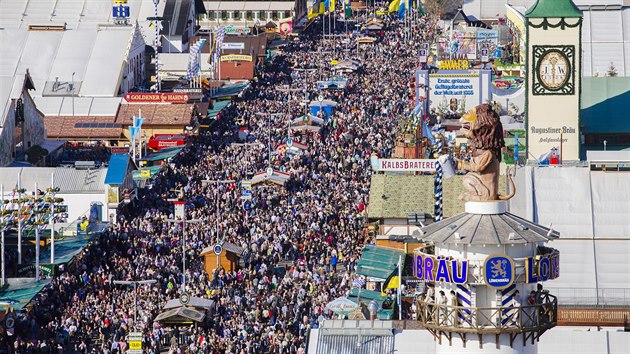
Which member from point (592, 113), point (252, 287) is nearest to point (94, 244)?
point (252, 287)

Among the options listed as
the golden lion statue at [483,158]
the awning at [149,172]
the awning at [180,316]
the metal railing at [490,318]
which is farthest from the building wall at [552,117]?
the metal railing at [490,318]

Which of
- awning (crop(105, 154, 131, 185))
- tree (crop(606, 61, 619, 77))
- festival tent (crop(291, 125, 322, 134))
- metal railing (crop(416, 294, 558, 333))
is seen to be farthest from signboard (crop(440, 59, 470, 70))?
metal railing (crop(416, 294, 558, 333))

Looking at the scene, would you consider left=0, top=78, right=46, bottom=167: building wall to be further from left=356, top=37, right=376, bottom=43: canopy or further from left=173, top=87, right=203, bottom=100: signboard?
left=356, top=37, right=376, bottom=43: canopy

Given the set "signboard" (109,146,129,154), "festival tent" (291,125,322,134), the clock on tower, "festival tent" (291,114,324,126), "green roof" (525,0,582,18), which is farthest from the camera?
"festival tent" (291,114,324,126)

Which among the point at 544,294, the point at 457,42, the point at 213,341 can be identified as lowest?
the point at 213,341

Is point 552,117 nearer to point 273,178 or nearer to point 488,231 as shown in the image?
point 273,178

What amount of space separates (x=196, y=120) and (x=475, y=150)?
90133 millimetres

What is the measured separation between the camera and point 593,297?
188 feet

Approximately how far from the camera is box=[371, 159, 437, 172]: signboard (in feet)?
248

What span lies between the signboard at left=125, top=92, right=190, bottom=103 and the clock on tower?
38.1m

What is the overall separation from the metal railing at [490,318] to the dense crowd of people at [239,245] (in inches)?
1435

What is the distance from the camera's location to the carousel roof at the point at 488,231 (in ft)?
68.0

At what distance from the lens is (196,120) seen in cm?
11106

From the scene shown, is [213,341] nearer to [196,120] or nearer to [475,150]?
[475,150]
